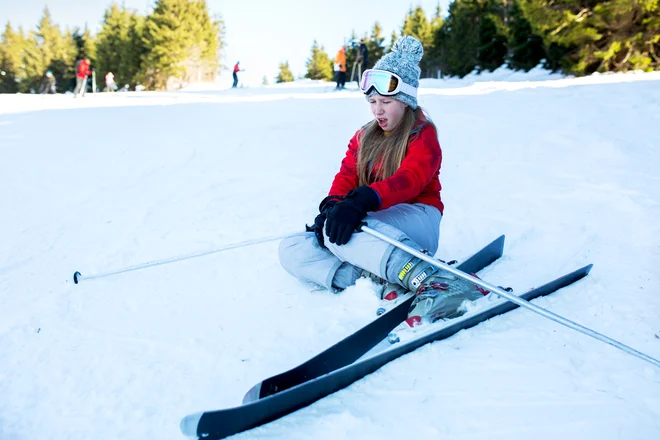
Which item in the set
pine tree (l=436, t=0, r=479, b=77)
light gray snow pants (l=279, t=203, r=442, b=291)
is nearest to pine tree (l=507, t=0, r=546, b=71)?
pine tree (l=436, t=0, r=479, b=77)

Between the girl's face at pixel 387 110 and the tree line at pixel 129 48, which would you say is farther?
the tree line at pixel 129 48

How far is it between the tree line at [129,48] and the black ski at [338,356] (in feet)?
127

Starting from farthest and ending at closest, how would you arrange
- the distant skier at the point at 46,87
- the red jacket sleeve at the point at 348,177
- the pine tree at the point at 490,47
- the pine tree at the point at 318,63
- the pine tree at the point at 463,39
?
the pine tree at the point at 318,63, the distant skier at the point at 46,87, the pine tree at the point at 463,39, the pine tree at the point at 490,47, the red jacket sleeve at the point at 348,177

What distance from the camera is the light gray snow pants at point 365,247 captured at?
245 cm

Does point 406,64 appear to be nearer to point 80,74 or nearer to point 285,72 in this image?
point 80,74

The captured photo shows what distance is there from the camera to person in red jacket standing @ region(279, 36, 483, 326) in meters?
2.35

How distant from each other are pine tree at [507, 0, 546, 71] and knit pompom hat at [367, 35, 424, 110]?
18344 millimetres

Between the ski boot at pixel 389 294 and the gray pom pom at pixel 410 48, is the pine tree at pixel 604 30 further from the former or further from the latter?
the ski boot at pixel 389 294

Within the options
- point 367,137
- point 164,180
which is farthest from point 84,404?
point 164,180

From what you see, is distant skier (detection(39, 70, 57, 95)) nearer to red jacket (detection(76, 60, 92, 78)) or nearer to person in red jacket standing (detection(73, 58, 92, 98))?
person in red jacket standing (detection(73, 58, 92, 98))

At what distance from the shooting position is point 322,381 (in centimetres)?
174

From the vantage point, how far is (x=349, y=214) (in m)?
2.37

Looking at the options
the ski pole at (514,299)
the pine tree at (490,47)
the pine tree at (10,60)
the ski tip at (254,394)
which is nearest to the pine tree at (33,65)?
the pine tree at (10,60)

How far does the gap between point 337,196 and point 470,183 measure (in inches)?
88.5
